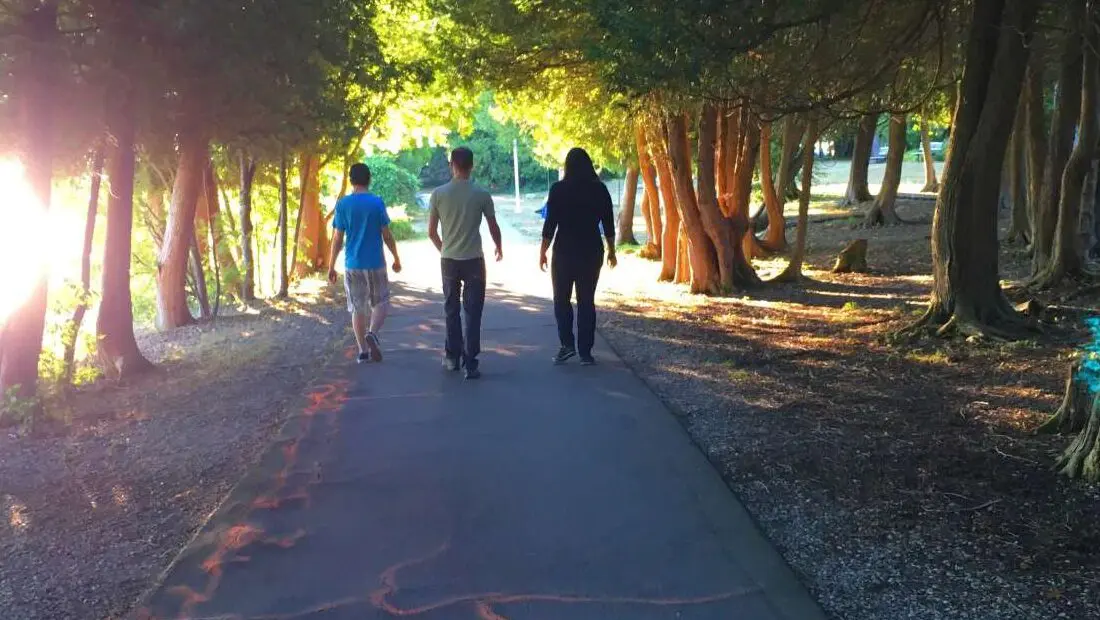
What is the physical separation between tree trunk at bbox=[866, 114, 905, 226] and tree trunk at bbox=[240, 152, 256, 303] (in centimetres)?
1571

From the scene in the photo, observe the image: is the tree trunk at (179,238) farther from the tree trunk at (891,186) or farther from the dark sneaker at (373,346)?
the tree trunk at (891,186)

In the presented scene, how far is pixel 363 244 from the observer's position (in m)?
8.73

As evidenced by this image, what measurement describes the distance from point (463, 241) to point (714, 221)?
743 cm

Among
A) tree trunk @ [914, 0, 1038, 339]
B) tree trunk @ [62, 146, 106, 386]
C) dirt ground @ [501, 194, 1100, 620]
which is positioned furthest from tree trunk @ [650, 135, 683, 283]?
tree trunk @ [62, 146, 106, 386]

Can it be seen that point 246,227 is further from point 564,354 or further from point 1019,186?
point 1019,186

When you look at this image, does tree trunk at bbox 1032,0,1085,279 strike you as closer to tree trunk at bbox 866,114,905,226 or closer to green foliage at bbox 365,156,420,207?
tree trunk at bbox 866,114,905,226

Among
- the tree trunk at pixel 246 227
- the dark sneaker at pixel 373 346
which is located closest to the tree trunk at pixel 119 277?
the dark sneaker at pixel 373 346

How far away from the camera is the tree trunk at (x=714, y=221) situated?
14438 mm

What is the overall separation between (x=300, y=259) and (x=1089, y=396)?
739 inches

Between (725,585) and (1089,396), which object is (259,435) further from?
(1089,396)

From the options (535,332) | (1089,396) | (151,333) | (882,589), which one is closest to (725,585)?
(882,589)

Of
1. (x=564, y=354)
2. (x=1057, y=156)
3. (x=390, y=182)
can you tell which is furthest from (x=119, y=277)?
(x=390, y=182)

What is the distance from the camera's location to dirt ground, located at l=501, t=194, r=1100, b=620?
3.82 metres

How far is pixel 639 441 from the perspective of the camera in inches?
238
